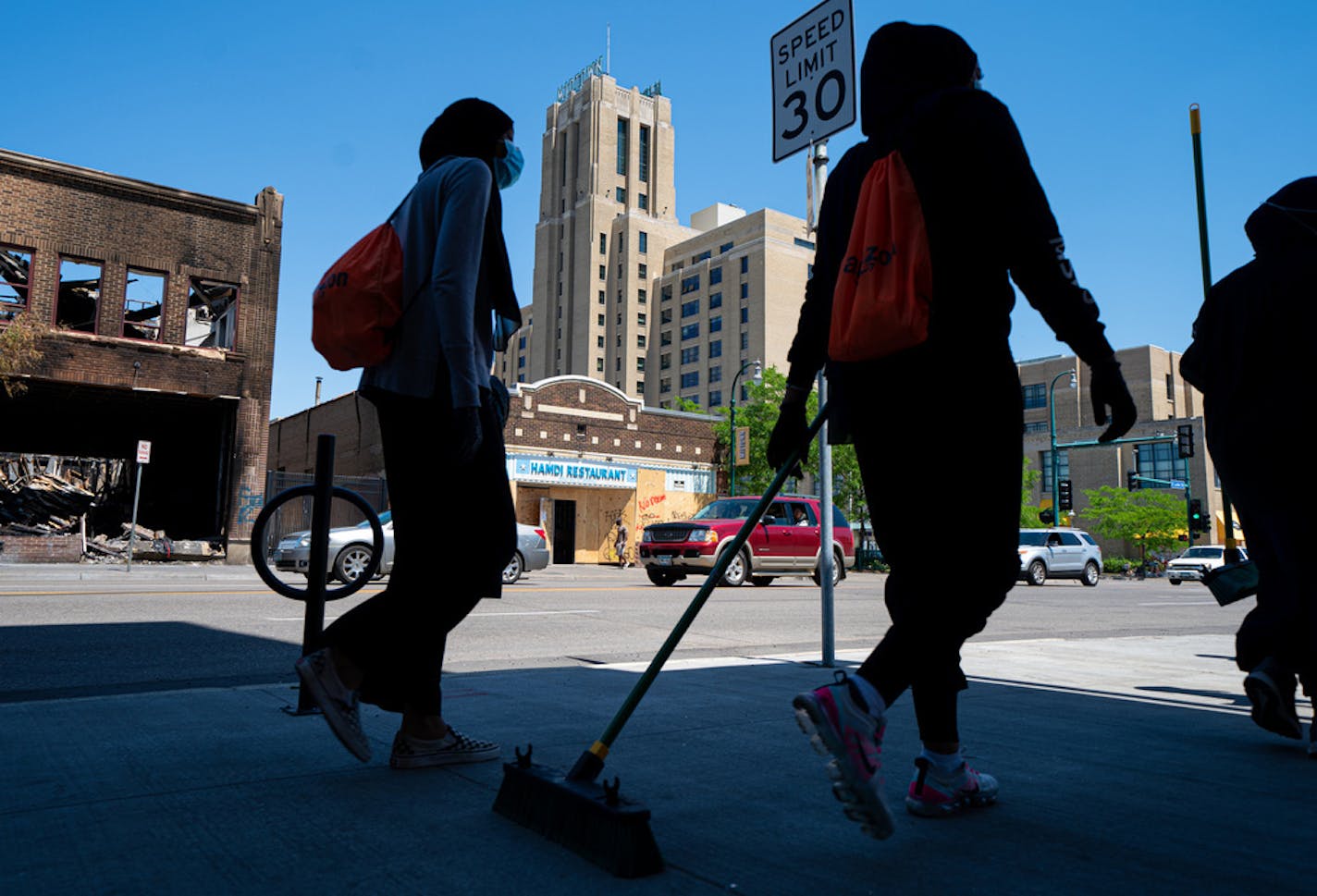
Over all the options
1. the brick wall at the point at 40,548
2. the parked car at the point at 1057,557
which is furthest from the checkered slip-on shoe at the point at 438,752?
the parked car at the point at 1057,557

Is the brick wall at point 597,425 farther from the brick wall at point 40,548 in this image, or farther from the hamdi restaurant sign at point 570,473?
the brick wall at point 40,548

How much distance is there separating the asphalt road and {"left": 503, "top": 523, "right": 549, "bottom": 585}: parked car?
99.2 inches

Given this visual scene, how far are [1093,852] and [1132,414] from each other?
39.3 inches

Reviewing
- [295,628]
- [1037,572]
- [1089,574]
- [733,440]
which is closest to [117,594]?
[295,628]

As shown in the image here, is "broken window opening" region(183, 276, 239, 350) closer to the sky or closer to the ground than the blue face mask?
closer to the sky

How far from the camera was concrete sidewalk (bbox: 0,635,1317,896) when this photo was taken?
1.78 metres

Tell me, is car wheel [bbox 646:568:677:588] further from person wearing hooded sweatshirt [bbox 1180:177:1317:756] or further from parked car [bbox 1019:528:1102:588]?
person wearing hooded sweatshirt [bbox 1180:177:1317:756]

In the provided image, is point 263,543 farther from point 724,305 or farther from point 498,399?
point 724,305

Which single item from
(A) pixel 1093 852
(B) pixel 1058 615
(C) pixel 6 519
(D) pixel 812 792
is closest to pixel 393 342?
(D) pixel 812 792

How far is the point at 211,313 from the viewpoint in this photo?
24344 mm

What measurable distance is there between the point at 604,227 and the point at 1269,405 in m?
90.0

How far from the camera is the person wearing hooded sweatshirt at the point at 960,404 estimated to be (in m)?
2.10

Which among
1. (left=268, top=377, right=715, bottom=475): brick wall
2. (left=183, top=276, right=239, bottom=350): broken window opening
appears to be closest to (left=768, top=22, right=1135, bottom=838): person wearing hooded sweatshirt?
(left=183, top=276, right=239, bottom=350): broken window opening

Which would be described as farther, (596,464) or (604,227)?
(604,227)
